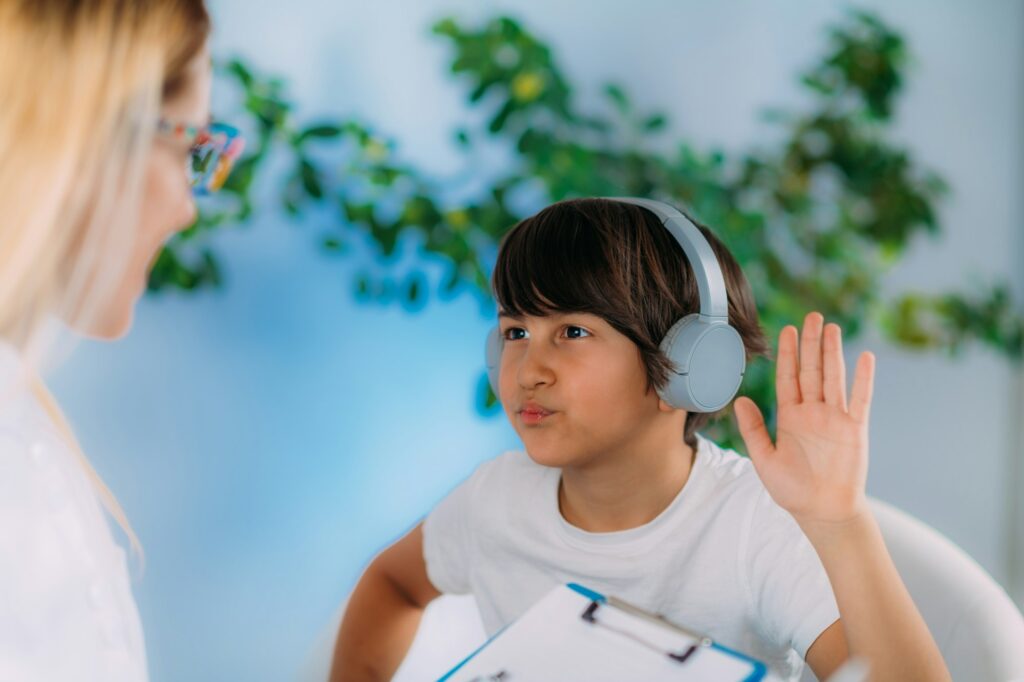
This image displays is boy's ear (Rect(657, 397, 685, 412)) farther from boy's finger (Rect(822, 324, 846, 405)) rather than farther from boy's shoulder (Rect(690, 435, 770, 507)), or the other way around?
boy's finger (Rect(822, 324, 846, 405))

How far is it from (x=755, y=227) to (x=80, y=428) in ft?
4.71

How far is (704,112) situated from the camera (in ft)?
7.48

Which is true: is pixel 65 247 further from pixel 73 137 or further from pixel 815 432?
pixel 815 432

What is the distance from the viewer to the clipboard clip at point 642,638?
772mm

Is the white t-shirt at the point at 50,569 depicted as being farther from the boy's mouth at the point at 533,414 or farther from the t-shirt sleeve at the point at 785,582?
the t-shirt sleeve at the point at 785,582

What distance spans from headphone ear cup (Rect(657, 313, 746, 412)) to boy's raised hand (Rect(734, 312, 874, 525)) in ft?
0.25

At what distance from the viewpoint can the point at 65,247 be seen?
2.10 feet

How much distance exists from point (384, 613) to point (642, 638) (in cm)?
52

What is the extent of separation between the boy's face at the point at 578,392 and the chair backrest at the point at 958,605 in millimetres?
384

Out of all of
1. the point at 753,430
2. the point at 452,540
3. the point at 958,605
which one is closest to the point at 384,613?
the point at 452,540

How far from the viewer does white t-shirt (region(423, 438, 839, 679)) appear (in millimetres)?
951

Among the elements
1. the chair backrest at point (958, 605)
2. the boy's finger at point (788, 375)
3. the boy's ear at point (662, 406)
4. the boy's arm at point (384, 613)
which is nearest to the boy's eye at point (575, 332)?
the boy's ear at point (662, 406)

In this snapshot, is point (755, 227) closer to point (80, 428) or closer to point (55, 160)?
point (80, 428)

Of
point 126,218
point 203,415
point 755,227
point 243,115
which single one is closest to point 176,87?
point 126,218
